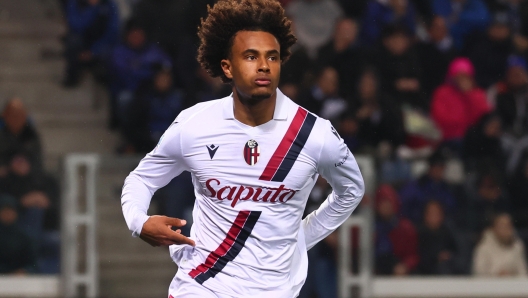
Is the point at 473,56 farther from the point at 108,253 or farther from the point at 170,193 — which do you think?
the point at 108,253

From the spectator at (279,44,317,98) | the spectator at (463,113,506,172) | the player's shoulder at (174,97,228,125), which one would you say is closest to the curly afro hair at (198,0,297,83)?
the player's shoulder at (174,97,228,125)

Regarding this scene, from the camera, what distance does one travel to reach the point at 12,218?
7.52m

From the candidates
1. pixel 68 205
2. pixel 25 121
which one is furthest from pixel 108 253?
pixel 25 121

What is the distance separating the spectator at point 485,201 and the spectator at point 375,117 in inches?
36.9

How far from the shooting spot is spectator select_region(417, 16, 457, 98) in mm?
8969

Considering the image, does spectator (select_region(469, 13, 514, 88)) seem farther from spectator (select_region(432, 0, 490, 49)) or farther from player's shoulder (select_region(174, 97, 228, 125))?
player's shoulder (select_region(174, 97, 228, 125))

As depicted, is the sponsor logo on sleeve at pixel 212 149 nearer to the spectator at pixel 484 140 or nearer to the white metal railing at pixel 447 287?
the white metal railing at pixel 447 287

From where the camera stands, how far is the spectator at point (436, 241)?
7531 millimetres

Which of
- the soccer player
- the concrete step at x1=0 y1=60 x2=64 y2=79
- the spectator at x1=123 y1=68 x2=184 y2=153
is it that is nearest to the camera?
the soccer player

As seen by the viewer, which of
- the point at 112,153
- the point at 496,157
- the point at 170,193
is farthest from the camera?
the point at 112,153

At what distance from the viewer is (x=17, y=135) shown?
8055 millimetres

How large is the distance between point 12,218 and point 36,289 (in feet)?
2.05

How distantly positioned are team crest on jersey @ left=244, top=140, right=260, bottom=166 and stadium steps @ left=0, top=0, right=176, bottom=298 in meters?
3.50

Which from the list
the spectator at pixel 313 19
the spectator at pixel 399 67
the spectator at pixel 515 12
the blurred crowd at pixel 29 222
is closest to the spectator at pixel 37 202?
the blurred crowd at pixel 29 222
